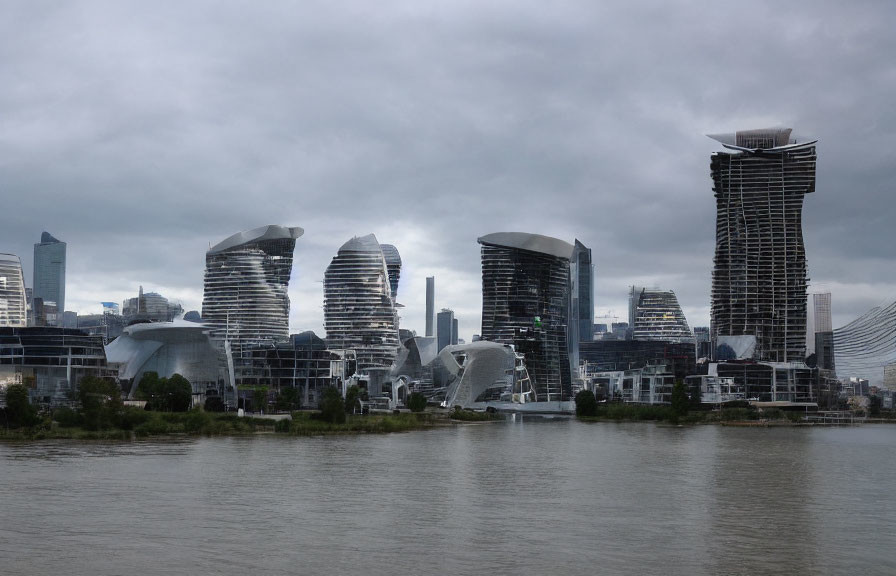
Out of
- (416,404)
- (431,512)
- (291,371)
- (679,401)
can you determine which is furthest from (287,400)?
(431,512)

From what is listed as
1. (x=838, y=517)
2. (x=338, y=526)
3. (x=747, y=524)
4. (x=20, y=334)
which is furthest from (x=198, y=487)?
(x=20, y=334)

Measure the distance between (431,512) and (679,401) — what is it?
129m

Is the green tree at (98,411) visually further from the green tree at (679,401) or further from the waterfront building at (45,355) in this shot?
the green tree at (679,401)

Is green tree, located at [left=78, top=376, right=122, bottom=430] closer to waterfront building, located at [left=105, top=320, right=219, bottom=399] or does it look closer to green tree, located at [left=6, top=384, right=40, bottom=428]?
green tree, located at [left=6, top=384, right=40, bottom=428]

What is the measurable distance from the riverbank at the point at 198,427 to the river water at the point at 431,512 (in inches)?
287

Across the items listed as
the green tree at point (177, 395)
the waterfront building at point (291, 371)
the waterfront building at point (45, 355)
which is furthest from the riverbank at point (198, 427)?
the waterfront building at point (291, 371)

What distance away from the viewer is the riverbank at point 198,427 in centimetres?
9071

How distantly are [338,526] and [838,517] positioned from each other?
23048 mm

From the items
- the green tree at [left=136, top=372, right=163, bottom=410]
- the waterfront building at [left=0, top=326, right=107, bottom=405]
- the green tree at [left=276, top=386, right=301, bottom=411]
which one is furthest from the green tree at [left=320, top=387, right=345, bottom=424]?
the waterfront building at [left=0, top=326, right=107, bottom=405]

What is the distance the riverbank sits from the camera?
90713mm

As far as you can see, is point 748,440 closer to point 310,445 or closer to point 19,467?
point 310,445

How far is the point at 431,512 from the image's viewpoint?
157 feet

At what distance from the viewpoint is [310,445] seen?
90.6 metres

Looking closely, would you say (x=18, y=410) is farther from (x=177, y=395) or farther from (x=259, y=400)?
(x=259, y=400)
